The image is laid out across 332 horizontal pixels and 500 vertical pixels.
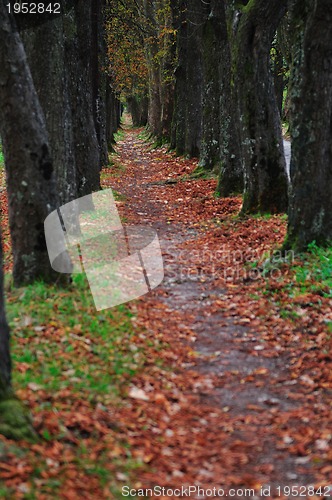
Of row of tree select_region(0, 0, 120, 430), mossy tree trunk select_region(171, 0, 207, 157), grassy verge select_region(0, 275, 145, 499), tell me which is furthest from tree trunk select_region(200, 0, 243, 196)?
grassy verge select_region(0, 275, 145, 499)

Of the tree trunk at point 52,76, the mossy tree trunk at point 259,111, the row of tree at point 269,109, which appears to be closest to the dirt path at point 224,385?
the mossy tree trunk at point 259,111

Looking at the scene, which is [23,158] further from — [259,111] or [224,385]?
[259,111]

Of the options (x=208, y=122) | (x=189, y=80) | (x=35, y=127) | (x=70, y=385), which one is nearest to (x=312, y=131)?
(x=35, y=127)

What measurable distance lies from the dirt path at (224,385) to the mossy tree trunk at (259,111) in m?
0.88

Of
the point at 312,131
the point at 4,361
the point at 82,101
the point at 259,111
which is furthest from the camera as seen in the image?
→ the point at 82,101

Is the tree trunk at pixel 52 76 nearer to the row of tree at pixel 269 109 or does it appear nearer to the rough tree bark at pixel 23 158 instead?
the rough tree bark at pixel 23 158

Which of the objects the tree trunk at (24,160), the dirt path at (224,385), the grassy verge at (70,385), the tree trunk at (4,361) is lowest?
the dirt path at (224,385)

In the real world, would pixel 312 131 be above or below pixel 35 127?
below

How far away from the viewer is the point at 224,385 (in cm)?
575

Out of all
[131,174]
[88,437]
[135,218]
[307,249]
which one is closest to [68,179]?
[135,218]

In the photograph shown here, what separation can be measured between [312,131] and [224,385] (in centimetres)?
434

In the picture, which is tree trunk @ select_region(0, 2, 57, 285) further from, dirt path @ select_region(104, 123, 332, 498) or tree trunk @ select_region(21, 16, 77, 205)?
tree trunk @ select_region(21, 16, 77, 205)

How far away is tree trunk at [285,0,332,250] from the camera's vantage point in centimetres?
790

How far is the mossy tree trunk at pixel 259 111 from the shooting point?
34.1 ft
